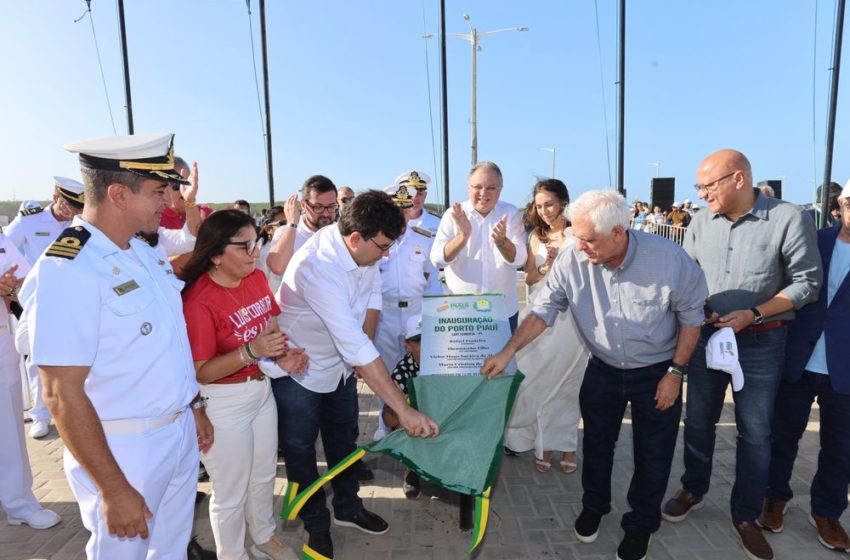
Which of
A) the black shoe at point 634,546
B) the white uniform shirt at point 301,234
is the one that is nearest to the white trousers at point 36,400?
the white uniform shirt at point 301,234

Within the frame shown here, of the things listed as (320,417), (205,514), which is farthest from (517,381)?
(205,514)

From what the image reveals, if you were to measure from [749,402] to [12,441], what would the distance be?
4.58m

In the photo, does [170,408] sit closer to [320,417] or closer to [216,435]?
[216,435]

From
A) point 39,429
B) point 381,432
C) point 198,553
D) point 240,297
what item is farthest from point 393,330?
point 39,429

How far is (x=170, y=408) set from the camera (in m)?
1.86

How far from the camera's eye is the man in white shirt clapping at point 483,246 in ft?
12.9

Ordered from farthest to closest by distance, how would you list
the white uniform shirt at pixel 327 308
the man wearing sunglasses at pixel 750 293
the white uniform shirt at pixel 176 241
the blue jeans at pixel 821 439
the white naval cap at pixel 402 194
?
the white naval cap at pixel 402 194, the white uniform shirt at pixel 176 241, the blue jeans at pixel 821 439, the man wearing sunglasses at pixel 750 293, the white uniform shirt at pixel 327 308

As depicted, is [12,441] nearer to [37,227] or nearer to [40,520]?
[40,520]

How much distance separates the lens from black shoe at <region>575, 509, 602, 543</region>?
308 centimetres

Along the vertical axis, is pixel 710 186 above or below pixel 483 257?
above

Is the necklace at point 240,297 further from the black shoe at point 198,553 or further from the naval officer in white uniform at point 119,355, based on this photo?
the black shoe at point 198,553

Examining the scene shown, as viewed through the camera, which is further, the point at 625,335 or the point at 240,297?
the point at 625,335

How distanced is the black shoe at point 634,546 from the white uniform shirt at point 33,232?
504 cm

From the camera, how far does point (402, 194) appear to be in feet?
14.5
